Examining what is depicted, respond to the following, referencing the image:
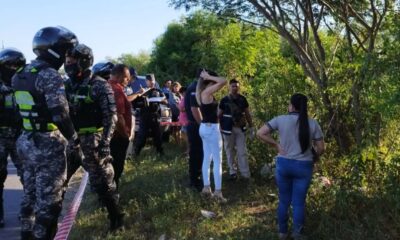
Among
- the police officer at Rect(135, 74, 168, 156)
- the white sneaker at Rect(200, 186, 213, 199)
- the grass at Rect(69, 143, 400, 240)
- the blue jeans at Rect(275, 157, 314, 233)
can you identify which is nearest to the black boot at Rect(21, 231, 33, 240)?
the grass at Rect(69, 143, 400, 240)

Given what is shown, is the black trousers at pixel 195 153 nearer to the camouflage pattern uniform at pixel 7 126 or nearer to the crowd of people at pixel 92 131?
the crowd of people at pixel 92 131

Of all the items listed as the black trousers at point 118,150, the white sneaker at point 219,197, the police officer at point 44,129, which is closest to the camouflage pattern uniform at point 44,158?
the police officer at point 44,129

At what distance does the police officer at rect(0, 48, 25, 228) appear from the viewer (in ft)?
22.0

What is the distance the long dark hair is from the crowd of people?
0.04ft

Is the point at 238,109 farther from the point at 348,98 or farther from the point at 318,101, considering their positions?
the point at 348,98

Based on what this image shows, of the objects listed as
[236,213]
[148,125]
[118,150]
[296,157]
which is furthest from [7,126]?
[148,125]

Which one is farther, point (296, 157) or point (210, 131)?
point (210, 131)

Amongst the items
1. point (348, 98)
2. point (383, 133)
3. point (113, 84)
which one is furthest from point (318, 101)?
point (113, 84)

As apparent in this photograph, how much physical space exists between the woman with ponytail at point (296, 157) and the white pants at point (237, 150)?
2.57 m

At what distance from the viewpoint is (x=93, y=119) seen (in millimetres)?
6156

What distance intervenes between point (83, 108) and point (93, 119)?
171 millimetres

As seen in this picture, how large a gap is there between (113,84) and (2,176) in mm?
1932

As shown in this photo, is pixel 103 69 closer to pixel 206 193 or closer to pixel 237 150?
pixel 206 193

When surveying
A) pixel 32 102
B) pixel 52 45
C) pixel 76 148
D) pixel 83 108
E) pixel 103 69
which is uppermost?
pixel 52 45
